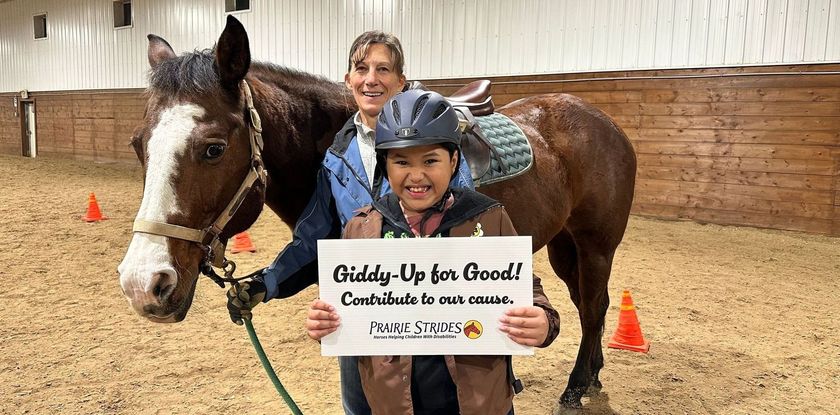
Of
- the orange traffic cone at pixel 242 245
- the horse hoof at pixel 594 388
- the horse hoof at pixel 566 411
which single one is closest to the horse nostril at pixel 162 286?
the horse hoof at pixel 566 411

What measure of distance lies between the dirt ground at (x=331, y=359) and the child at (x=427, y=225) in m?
1.59

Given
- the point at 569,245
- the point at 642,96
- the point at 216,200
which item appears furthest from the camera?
the point at 642,96

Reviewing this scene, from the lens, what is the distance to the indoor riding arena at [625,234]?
2.77 metres

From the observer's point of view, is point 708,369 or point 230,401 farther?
point 708,369

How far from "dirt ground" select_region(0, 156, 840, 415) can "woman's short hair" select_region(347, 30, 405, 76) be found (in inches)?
69.7

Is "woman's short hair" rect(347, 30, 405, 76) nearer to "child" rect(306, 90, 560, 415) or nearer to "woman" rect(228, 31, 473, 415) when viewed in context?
"woman" rect(228, 31, 473, 415)

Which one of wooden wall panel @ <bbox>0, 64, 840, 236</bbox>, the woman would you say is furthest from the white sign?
wooden wall panel @ <bbox>0, 64, 840, 236</bbox>

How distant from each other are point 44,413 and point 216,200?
6.30 ft

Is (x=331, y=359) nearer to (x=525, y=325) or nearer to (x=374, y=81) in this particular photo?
(x=374, y=81)

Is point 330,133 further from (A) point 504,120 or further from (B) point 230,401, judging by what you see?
(B) point 230,401

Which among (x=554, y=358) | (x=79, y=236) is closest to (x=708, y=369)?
(x=554, y=358)

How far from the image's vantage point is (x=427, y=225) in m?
1.15

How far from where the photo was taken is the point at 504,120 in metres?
2.32

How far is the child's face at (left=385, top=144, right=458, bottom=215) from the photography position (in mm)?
1115
